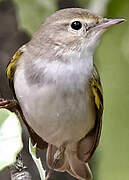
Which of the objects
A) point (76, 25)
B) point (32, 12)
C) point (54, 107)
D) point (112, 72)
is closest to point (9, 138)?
point (54, 107)

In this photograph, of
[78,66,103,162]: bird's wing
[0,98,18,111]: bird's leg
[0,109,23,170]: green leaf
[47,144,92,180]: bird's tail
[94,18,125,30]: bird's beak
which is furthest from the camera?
[47,144,92,180]: bird's tail

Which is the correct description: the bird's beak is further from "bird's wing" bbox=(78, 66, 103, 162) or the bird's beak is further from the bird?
"bird's wing" bbox=(78, 66, 103, 162)

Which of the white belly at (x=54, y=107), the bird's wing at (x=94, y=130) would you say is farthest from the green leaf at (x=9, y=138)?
the bird's wing at (x=94, y=130)

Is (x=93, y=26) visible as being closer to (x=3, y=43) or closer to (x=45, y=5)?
(x=45, y=5)

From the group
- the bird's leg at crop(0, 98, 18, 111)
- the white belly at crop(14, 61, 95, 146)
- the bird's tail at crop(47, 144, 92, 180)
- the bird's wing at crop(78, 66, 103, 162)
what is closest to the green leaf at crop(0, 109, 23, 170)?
the bird's leg at crop(0, 98, 18, 111)

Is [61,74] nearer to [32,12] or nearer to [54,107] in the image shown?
[54,107]

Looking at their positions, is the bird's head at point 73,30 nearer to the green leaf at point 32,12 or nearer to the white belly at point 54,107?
the green leaf at point 32,12

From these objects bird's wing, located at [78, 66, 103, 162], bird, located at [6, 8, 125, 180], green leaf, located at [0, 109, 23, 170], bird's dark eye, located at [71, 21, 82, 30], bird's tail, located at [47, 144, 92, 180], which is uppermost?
green leaf, located at [0, 109, 23, 170]

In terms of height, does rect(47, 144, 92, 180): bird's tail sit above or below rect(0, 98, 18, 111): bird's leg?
below
